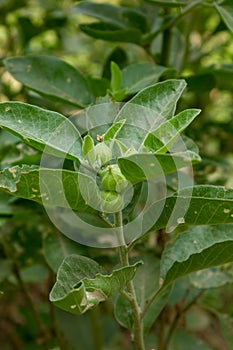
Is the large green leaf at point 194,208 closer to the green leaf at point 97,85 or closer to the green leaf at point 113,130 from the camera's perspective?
the green leaf at point 113,130

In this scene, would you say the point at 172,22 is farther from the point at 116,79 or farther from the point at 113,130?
the point at 113,130

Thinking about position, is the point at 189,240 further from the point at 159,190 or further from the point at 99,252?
the point at 99,252

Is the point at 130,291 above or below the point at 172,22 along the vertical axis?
below

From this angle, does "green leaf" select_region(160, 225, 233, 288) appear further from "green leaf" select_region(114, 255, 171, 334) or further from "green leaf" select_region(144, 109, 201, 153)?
"green leaf" select_region(144, 109, 201, 153)

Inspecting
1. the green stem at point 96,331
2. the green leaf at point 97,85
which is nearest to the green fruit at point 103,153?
the green leaf at point 97,85

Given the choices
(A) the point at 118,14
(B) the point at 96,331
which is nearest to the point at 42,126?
(A) the point at 118,14

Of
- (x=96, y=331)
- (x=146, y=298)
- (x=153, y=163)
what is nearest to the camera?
(x=153, y=163)
